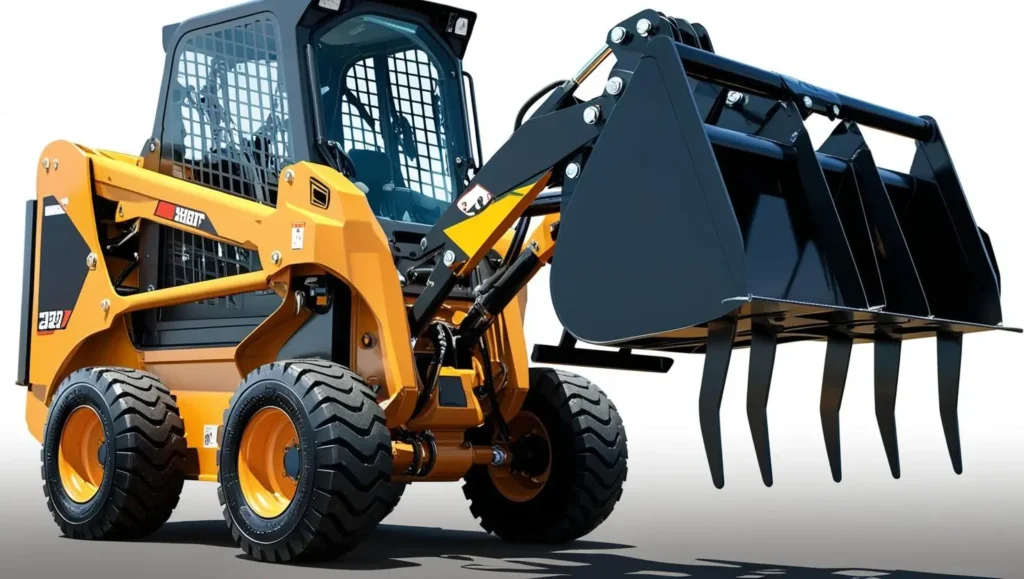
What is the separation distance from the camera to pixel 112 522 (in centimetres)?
838

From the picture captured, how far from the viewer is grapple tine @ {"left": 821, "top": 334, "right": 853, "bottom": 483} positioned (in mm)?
6551

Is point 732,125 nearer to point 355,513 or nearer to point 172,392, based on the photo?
point 355,513

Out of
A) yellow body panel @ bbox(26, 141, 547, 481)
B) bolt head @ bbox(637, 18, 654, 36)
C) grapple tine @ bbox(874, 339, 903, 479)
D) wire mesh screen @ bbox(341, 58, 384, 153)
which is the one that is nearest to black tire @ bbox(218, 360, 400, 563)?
yellow body panel @ bbox(26, 141, 547, 481)

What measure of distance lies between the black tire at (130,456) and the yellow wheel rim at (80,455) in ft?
0.52

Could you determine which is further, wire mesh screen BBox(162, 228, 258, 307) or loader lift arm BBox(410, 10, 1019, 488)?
wire mesh screen BBox(162, 228, 258, 307)

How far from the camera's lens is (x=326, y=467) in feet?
23.1

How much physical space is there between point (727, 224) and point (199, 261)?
386 centimetres

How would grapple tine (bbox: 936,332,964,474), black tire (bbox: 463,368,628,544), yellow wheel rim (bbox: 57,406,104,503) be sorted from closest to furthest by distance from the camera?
grapple tine (bbox: 936,332,964,474), black tire (bbox: 463,368,628,544), yellow wheel rim (bbox: 57,406,104,503)

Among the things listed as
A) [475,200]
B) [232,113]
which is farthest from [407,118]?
[475,200]

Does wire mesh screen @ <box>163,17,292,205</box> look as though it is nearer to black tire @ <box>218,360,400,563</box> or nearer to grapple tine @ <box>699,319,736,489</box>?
black tire @ <box>218,360,400,563</box>

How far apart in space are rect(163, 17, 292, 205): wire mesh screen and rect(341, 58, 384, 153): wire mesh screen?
389 mm

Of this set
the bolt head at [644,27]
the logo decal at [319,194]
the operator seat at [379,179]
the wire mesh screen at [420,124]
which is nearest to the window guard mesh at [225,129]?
the operator seat at [379,179]

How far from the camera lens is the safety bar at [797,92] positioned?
6.54 m

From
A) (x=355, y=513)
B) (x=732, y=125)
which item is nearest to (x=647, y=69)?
(x=732, y=125)
